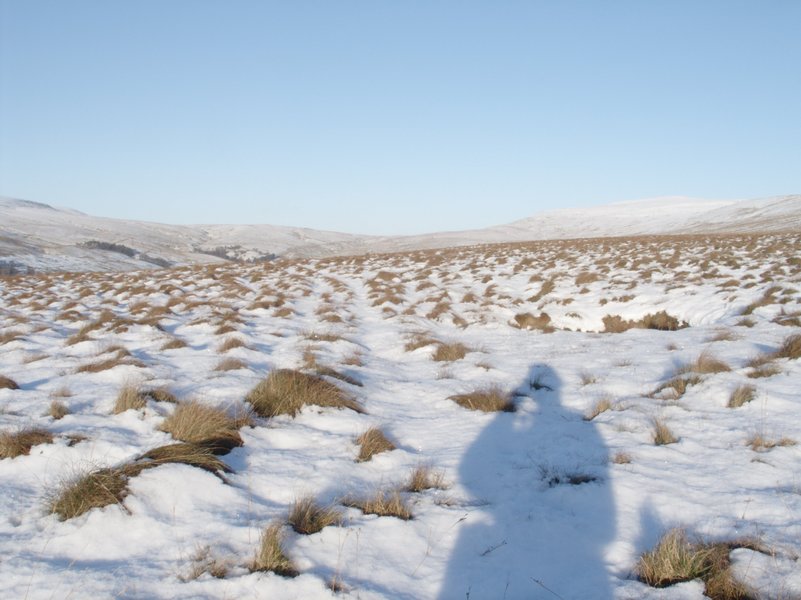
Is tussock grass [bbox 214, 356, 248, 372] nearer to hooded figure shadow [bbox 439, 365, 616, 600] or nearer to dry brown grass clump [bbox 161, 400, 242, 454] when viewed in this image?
dry brown grass clump [bbox 161, 400, 242, 454]

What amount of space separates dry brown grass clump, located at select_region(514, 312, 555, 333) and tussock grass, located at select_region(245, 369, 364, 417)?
6010 millimetres

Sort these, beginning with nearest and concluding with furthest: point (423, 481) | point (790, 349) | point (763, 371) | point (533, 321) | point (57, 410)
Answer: point (423, 481) < point (57, 410) < point (763, 371) < point (790, 349) < point (533, 321)

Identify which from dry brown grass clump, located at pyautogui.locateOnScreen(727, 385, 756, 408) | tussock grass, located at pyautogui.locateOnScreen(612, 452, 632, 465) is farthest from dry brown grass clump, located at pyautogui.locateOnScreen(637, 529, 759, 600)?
dry brown grass clump, located at pyautogui.locateOnScreen(727, 385, 756, 408)

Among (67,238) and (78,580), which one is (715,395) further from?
(67,238)

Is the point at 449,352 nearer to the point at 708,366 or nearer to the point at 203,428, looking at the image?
the point at 708,366

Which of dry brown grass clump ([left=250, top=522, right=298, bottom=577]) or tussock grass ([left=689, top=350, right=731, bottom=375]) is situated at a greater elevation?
tussock grass ([left=689, top=350, right=731, bottom=375])

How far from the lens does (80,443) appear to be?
3.65 meters

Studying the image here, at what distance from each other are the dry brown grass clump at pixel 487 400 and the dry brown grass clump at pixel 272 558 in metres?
2.94

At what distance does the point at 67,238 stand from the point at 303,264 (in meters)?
46.6

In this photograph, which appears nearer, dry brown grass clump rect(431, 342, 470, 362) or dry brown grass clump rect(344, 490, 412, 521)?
dry brown grass clump rect(344, 490, 412, 521)

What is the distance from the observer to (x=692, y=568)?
2.51m

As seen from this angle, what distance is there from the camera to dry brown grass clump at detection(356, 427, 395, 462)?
13.1 feet

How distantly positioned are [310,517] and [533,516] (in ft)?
4.72

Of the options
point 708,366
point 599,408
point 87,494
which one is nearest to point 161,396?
point 87,494
